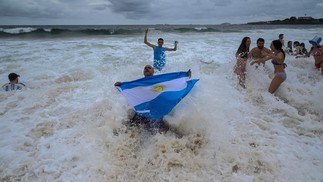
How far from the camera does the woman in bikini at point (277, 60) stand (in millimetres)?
6035

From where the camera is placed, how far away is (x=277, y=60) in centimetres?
609

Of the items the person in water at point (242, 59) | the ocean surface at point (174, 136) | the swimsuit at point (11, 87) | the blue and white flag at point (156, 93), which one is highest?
the person in water at point (242, 59)

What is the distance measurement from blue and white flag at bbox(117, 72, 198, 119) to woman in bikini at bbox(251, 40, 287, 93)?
2.55 meters

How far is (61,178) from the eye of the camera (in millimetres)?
3385

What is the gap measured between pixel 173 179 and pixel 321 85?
6.25 meters

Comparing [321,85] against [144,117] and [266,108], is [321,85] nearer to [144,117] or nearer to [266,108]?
[266,108]

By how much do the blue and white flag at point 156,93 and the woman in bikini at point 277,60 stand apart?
8.37ft

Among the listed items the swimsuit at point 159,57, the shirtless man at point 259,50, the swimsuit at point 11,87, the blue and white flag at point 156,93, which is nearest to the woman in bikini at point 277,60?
the shirtless man at point 259,50

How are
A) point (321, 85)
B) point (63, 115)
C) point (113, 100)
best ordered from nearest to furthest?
point (63, 115) → point (113, 100) → point (321, 85)

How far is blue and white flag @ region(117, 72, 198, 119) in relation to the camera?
14.5 ft

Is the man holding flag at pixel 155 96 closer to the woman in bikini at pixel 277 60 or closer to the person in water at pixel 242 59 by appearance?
the woman in bikini at pixel 277 60

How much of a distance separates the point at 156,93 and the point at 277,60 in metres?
3.46

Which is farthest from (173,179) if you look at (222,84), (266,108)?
(222,84)

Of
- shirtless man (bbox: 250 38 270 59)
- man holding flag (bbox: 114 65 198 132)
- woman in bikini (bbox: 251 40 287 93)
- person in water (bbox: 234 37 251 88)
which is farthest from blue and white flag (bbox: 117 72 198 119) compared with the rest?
shirtless man (bbox: 250 38 270 59)
